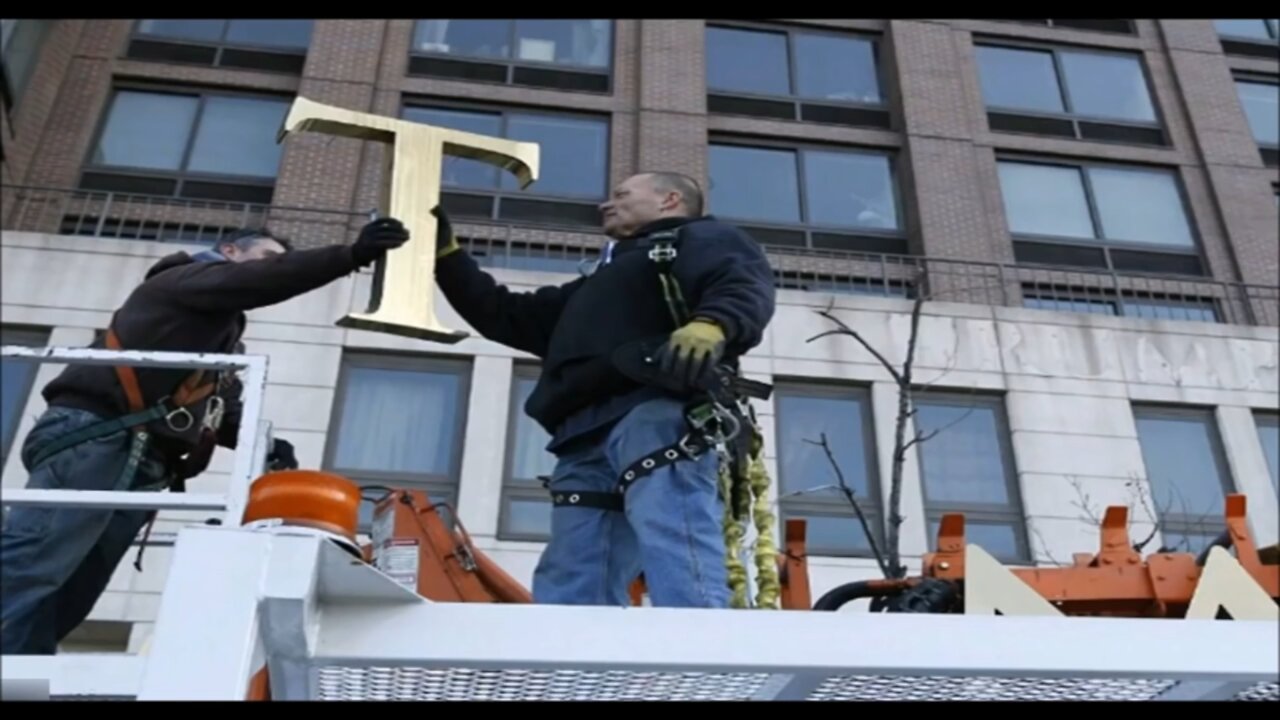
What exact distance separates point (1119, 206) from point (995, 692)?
1595 cm

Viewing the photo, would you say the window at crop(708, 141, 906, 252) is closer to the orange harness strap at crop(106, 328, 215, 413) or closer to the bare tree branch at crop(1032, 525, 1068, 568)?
the bare tree branch at crop(1032, 525, 1068, 568)

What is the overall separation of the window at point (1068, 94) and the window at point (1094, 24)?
20.7 inches

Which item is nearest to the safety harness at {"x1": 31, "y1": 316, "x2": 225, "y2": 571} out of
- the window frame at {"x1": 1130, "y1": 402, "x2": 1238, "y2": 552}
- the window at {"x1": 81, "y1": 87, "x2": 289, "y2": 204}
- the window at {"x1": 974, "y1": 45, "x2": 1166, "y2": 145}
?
the window frame at {"x1": 1130, "y1": 402, "x2": 1238, "y2": 552}

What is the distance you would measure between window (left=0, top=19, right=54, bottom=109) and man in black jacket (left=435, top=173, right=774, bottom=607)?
12.7 metres

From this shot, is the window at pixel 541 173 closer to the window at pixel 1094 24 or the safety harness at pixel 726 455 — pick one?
the window at pixel 1094 24

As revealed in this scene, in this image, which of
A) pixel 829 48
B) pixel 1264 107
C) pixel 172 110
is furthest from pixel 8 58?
pixel 1264 107

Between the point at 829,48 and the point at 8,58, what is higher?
the point at 829,48

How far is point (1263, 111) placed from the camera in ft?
60.0

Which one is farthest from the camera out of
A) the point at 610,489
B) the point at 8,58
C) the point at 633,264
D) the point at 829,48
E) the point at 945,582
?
the point at 829,48

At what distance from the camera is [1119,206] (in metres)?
16.6

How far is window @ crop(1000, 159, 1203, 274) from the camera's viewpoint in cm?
1593

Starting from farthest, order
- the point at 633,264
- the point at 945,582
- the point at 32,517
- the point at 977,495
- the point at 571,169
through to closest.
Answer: the point at 571,169 → the point at 977,495 → the point at 945,582 → the point at 633,264 → the point at 32,517

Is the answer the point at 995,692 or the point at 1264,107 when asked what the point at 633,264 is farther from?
the point at 1264,107

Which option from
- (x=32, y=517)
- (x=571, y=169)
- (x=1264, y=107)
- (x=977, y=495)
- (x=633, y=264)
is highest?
(x=1264, y=107)
